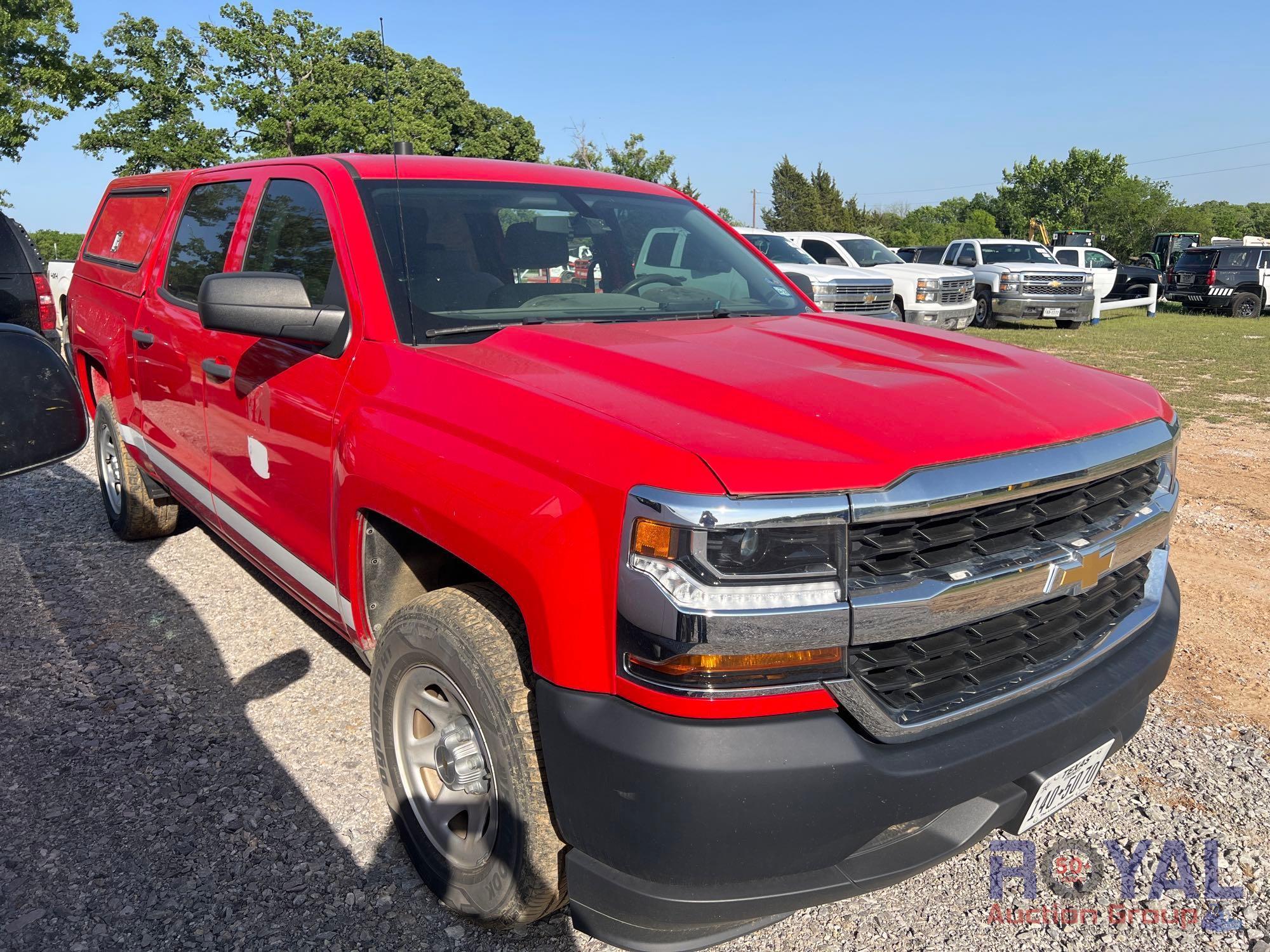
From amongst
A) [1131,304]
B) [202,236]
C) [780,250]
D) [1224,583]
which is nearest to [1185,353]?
[780,250]

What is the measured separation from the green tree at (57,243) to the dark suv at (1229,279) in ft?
120

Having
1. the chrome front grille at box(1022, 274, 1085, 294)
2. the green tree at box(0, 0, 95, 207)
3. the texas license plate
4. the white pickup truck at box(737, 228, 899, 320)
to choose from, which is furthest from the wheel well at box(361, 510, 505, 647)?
the green tree at box(0, 0, 95, 207)

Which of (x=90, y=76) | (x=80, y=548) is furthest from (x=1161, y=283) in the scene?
(x=90, y=76)

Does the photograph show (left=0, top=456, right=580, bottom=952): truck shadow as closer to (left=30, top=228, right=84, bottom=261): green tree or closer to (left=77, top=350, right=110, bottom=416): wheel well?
(left=77, top=350, right=110, bottom=416): wheel well

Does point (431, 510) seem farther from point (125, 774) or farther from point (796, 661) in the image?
point (125, 774)

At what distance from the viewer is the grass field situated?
32.9 ft

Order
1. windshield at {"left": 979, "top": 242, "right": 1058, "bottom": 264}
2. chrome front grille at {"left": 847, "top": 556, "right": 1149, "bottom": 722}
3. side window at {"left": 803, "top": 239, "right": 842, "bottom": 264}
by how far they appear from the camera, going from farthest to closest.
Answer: windshield at {"left": 979, "top": 242, "right": 1058, "bottom": 264}
side window at {"left": 803, "top": 239, "right": 842, "bottom": 264}
chrome front grille at {"left": 847, "top": 556, "right": 1149, "bottom": 722}

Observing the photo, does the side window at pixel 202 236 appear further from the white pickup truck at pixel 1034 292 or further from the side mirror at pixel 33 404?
the white pickup truck at pixel 1034 292

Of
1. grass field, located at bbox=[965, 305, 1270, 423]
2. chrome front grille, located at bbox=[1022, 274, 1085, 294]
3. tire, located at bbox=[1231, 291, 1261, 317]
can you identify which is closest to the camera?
grass field, located at bbox=[965, 305, 1270, 423]

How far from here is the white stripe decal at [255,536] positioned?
2838mm

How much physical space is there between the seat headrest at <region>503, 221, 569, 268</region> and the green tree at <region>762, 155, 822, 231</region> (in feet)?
227

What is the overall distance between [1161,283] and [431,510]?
101 ft

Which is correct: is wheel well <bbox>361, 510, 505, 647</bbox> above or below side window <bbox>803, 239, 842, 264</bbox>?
below

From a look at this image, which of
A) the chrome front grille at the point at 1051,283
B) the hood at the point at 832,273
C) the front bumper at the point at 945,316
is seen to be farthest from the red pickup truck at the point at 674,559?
the chrome front grille at the point at 1051,283
